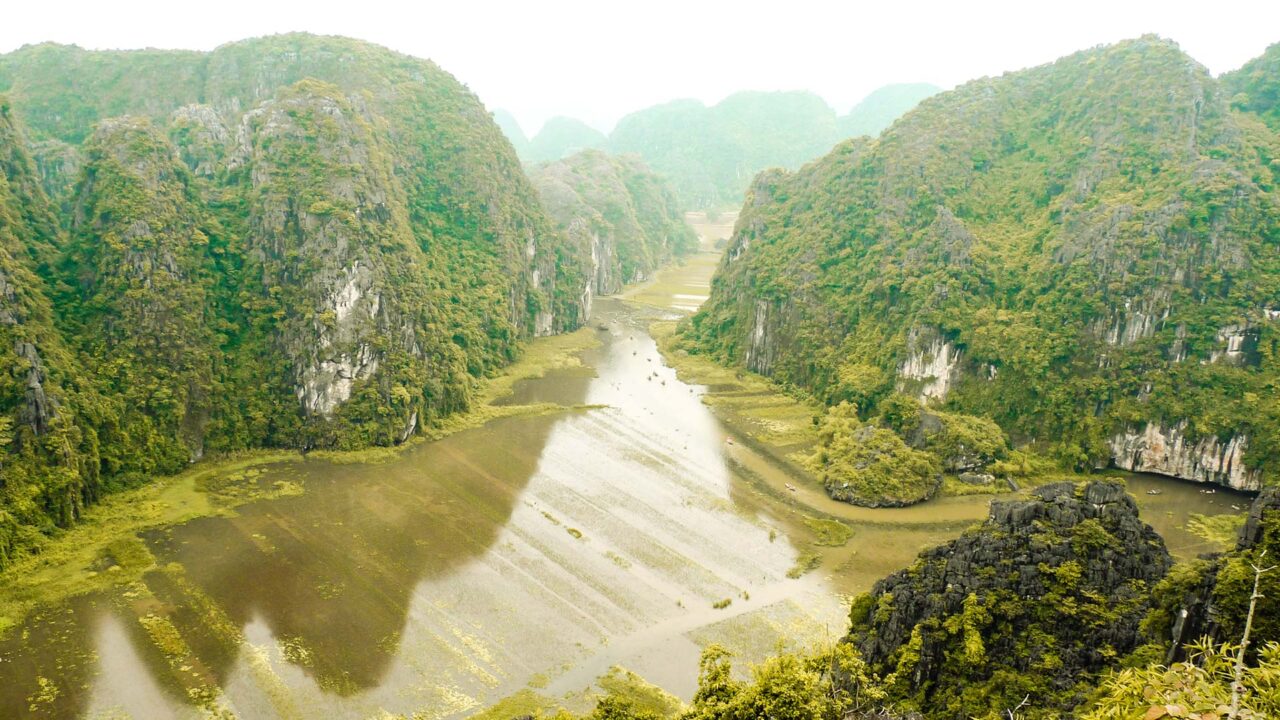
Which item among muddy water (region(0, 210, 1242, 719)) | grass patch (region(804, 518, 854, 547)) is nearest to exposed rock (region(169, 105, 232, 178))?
muddy water (region(0, 210, 1242, 719))

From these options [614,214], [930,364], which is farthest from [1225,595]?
[614,214]

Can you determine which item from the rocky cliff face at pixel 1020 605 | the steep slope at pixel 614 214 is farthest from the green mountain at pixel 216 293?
the rocky cliff face at pixel 1020 605

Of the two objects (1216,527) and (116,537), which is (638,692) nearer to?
(116,537)

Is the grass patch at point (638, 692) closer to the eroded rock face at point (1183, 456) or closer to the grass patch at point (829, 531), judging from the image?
the grass patch at point (829, 531)

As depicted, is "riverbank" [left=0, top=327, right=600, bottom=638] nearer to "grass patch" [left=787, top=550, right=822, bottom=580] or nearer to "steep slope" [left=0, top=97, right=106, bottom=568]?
"steep slope" [left=0, top=97, right=106, bottom=568]

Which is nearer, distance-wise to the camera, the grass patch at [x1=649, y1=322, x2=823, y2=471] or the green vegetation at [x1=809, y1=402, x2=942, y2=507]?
the green vegetation at [x1=809, y1=402, x2=942, y2=507]

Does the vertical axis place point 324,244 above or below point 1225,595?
above

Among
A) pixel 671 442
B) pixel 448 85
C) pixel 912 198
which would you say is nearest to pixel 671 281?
pixel 448 85

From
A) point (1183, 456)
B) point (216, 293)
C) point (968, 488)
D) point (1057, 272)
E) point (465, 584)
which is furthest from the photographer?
point (1057, 272)
